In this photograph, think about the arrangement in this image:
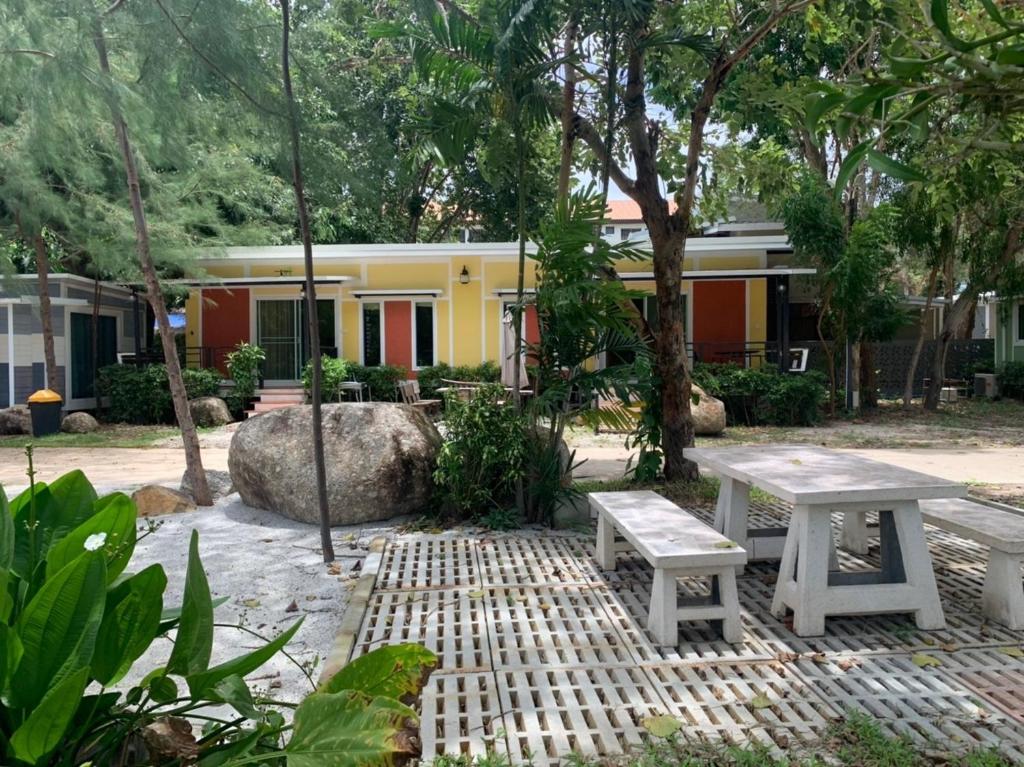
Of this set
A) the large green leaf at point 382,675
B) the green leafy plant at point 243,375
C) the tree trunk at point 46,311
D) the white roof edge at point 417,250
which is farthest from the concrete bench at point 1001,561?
the tree trunk at point 46,311

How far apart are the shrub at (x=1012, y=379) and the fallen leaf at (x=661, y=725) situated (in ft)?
69.8

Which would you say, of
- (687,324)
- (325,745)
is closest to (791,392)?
(687,324)

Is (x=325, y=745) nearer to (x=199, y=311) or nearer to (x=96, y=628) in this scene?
(x=96, y=628)

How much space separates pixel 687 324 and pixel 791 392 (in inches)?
151

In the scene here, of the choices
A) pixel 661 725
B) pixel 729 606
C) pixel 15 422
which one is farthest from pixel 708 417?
pixel 15 422

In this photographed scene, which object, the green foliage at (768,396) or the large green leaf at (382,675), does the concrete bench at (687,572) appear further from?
the green foliage at (768,396)

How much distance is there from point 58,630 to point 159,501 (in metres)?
5.82

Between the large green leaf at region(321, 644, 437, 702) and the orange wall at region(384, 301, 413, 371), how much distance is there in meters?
16.8

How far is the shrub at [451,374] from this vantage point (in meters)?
17.8

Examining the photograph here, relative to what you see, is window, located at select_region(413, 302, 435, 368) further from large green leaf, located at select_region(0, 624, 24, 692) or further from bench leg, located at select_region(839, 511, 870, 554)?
large green leaf, located at select_region(0, 624, 24, 692)

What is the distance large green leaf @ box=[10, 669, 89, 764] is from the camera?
1.59 m

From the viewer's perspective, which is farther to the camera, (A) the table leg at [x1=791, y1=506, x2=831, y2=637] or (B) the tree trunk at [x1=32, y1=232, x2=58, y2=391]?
(B) the tree trunk at [x1=32, y1=232, x2=58, y2=391]

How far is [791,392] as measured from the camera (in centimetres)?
1541

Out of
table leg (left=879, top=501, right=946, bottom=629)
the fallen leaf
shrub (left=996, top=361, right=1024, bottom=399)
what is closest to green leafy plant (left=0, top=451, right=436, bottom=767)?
the fallen leaf
